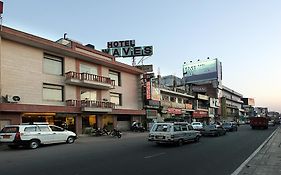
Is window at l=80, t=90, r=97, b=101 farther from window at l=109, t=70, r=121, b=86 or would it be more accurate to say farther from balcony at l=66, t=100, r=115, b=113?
window at l=109, t=70, r=121, b=86

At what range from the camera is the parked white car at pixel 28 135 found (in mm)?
20906

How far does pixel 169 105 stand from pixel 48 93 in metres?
29.9

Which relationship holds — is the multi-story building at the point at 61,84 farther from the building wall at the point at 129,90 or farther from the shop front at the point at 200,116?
the shop front at the point at 200,116

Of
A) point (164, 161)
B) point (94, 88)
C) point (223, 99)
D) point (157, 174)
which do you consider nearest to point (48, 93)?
point (94, 88)

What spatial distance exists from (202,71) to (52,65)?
222ft

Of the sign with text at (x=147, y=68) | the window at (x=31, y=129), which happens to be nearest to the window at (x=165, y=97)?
the sign with text at (x=147, y=68)

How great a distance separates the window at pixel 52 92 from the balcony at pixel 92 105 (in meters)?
1.14

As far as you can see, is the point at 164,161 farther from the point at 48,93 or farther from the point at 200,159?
the point at 48,93

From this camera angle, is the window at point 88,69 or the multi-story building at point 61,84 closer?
the multi-story building at point 61,84

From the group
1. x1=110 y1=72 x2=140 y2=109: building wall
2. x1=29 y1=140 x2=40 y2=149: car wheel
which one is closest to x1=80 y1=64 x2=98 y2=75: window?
x1=110 y1=72 x2=140 y2=109: building wall

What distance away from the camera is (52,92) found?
32719mm

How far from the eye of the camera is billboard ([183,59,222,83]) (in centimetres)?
9172

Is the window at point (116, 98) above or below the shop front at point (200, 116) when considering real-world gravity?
above

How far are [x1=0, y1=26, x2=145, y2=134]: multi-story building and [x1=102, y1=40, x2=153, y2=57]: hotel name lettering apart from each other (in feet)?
33.9
